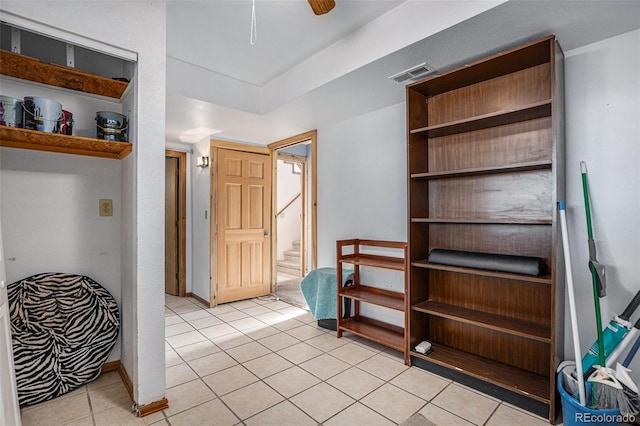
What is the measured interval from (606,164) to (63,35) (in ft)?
10.7

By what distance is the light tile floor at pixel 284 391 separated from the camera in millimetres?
1844

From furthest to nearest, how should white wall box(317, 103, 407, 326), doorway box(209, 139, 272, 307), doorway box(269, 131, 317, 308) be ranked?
1. doorway box(209, 139, 272, 307)
2. doorway box(269, 131, 317, 308)
3. white wall box(317, 103, 407, 326)

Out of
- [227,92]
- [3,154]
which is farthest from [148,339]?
[227,92]

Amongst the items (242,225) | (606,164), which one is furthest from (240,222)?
(606,164)

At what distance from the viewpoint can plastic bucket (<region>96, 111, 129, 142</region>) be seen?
1.99 metres

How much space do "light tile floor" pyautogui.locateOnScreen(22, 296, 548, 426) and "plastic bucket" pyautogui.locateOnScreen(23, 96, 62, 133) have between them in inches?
67.3

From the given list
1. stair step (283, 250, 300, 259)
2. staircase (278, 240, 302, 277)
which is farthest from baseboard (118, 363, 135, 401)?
stair step (283, 250, 300, 259)

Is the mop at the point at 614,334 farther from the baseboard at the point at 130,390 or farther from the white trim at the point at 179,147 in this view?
the white trim at the point at 179,147

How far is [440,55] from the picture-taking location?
2227mm

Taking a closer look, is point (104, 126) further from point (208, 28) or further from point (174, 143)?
point (174, 143)

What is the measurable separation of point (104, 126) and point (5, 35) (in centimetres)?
91

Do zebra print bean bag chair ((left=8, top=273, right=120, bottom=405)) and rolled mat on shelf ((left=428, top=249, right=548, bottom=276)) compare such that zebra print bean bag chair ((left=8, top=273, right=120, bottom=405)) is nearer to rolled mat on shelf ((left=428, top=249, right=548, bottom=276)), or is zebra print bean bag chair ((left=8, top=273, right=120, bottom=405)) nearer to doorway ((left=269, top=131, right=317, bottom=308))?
doorway ((left=269, top=131, right=317, bottom=308))

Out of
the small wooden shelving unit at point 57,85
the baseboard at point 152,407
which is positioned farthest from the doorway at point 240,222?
the baseboard at point 152,407

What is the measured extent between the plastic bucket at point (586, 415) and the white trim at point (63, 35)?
309 cm
